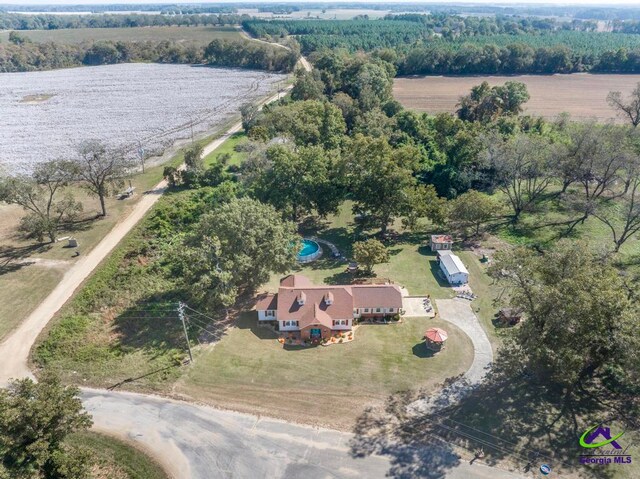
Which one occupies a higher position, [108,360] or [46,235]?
[46,235]

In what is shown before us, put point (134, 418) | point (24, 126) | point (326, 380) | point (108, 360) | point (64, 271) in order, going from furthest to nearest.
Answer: point (24, 126) → point (64, 271) → point (108, 360) → point (326, 380) → point (134, 418)

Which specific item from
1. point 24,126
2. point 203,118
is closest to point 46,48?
point 24,126

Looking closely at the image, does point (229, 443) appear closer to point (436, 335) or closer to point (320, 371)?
point (320, 371)

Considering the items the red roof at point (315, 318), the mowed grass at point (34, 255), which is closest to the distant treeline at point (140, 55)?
the mowed grass at point (34, 255)

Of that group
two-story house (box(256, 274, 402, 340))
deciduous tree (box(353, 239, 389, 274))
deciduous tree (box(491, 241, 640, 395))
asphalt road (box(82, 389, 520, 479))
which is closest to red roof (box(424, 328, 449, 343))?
two-story house (box(256, 274, 402, 340))

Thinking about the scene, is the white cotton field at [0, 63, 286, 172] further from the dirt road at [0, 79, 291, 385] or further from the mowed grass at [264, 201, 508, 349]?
the mowed grass at [264, 201, 508, 349]

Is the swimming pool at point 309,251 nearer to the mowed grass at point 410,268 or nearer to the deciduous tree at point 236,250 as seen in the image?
the mowed grass at point 410,268

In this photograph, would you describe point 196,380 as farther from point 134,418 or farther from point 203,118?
point 203,118
